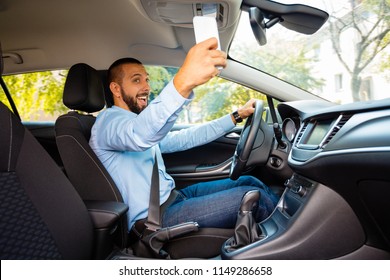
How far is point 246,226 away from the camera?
1.27m

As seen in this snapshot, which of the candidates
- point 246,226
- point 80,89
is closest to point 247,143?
point 246,226

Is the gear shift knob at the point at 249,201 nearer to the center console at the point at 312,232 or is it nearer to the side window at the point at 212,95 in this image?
the center console at the point at 312,232

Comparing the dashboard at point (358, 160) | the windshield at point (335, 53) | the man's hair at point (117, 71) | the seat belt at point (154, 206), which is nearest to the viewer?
the dashboard at point (358, 160)

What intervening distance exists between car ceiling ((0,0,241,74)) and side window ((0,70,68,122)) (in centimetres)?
18

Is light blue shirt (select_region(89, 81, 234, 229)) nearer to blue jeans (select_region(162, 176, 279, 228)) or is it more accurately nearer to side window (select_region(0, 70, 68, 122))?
blue jeans (select_region(162, 176, 279, 228))

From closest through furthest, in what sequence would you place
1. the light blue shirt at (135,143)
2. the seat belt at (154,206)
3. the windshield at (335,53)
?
the light blue shirt at (135,143) → the seat belt at (154,206) → the windshield at (335,53)

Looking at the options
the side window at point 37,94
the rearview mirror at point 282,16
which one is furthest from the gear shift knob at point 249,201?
the side window at point 37,94

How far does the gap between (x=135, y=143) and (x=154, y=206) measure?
1.06ft

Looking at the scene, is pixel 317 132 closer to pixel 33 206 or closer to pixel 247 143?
pixel 247 143

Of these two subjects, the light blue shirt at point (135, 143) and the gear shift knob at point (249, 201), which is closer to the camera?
the light blue shirt at point (135, 143)

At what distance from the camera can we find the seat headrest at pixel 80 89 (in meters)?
1.70

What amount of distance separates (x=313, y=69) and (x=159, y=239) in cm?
118

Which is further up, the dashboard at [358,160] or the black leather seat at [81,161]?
the dashboard at [358,160]

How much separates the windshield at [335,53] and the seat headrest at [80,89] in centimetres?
78
